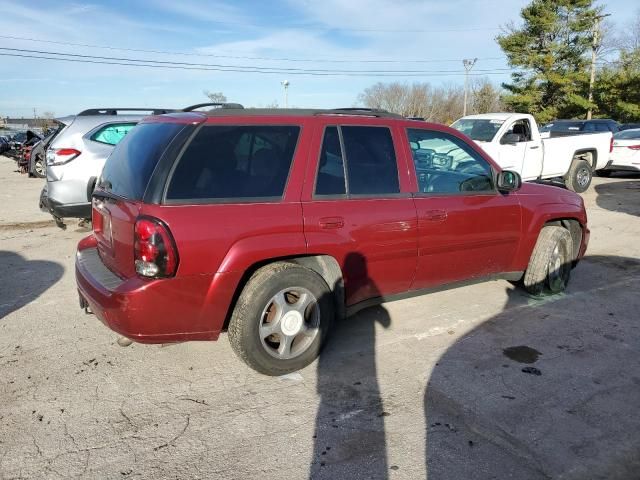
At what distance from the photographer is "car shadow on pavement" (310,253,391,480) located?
8.55 ft

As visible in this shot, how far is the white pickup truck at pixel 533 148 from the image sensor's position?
392 inches

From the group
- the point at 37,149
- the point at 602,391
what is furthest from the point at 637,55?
the point at 602,391

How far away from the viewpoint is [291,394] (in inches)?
129

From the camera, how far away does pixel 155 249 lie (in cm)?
292

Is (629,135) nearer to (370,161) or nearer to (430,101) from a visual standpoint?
(370,161)

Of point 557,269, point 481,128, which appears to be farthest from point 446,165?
point 481,128

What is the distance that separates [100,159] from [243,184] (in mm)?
4783

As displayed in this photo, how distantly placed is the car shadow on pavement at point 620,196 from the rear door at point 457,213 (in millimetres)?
6523

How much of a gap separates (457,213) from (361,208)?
0.96 m

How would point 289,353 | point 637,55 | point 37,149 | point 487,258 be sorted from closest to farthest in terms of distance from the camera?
point 289,353, point 487,258, point 37,149, point 637,55

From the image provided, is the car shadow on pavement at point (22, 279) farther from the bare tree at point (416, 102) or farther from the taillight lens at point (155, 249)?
the bare tree at point (416, 102)

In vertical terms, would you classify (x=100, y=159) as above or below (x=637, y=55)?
below

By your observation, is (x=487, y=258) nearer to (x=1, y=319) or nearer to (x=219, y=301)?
(x=219, y=301)

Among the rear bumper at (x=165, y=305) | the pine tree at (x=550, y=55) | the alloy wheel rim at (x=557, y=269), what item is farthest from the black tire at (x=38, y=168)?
the pine tree at (x=550, y=55)
